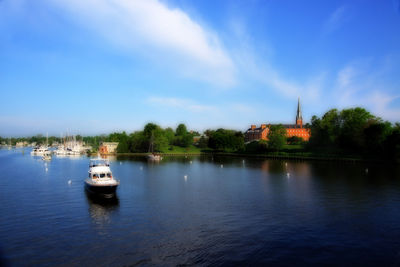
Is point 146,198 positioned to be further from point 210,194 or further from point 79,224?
point 79,224

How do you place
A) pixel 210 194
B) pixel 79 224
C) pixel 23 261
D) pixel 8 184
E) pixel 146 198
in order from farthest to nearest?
pixel 8 184 → pixel 210 194 → pixel 146 198 → pixel 79 224 → pixel 23 261

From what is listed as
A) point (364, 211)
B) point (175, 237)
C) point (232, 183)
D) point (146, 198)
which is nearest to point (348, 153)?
point (232, 183)

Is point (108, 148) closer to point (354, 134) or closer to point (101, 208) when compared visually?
point (354, 134)

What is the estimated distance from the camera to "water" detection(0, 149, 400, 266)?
21438mm

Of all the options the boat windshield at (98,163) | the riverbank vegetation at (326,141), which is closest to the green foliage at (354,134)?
the riverbank vegetation at (326,141)

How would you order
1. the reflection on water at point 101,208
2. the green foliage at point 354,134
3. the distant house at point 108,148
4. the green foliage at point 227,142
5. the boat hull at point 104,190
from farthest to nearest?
1. the distant house at point 108,148
2. the green foliage at point 227,142
3. the green foliage at point 354,134
4. the boat hull at point 104,190
5. the reflection on water at point 101,208

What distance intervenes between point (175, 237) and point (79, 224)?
11.9 metres

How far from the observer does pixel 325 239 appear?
25000 mm

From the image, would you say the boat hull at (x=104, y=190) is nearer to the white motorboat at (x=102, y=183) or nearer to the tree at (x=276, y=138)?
the white motorboat at (x=102, y=183)

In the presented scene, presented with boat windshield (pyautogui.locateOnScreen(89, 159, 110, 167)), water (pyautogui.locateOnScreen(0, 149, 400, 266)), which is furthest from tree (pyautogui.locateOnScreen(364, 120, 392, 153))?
boat windshield (pyautogui.locateOnScreen(89, 159, 110, 167))

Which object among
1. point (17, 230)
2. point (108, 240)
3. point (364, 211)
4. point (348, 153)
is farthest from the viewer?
point (348, 153)

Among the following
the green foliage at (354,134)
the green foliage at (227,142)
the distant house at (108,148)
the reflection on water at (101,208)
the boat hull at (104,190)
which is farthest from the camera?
the distant house at (108,148)

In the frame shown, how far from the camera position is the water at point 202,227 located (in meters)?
21.4

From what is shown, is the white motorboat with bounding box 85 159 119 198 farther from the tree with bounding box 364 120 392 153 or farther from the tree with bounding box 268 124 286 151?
the tree with bounding box 268 124 286 151
